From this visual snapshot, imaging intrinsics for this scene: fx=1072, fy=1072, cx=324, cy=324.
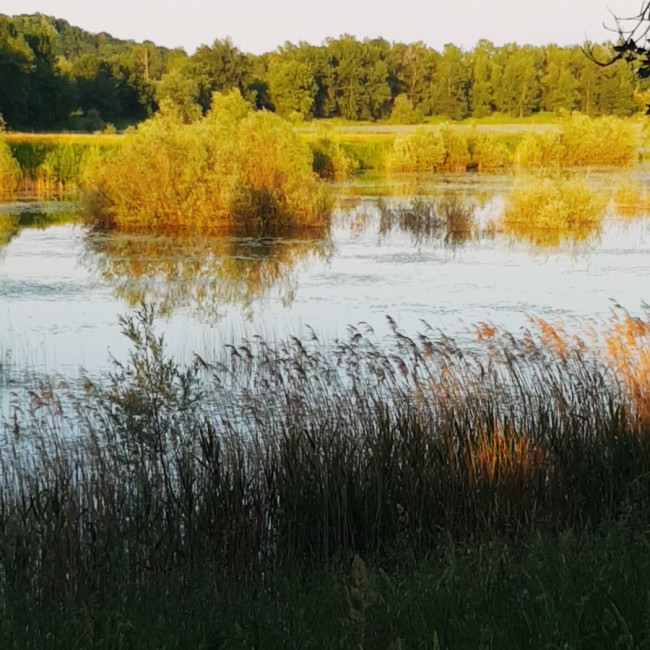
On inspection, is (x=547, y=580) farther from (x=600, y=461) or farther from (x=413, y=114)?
(x=413, y=114)

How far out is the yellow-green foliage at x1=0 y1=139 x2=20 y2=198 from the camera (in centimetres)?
2816

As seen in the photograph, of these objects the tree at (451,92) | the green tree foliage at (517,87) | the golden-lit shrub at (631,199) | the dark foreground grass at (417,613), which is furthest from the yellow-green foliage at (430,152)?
the dark foreground grass at (417,613)

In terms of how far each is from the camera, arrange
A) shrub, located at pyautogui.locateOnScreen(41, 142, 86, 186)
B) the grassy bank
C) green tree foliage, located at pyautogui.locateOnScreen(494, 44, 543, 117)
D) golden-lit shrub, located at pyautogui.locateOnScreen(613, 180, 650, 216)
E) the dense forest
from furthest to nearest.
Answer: green tree foliage, located at pyautogui.locateOnScreen(494, 44, 543, 117), the dense forest, the grassy bank, shrub, located at pyautogui.locateOnScreen(41, 142, 86, 186), golden-lit shrub, located at pyautogui.locateOnScreen(613, 180, 650, 216)

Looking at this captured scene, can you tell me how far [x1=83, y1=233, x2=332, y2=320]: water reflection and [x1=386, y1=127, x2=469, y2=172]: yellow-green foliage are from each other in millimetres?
21313

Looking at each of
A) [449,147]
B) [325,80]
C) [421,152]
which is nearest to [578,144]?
[449,147]

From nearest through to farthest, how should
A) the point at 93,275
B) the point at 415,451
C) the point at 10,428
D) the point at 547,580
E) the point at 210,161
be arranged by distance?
the point at 547,580
the point at 415,451
the point at 10,428
the point at 93,275
the point at 210,161

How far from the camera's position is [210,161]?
20016 millimetres

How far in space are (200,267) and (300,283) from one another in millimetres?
1848

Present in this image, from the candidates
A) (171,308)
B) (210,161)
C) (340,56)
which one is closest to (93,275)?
(171,308)

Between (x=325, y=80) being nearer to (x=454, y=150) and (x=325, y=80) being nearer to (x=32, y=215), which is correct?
(x=454, y=150)

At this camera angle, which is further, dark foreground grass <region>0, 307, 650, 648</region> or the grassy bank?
the grassy bank

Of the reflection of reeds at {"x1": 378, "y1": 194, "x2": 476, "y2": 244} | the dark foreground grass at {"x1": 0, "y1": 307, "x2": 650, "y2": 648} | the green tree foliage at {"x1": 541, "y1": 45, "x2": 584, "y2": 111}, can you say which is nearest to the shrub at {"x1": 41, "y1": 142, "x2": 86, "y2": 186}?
the reflection of reeds at {"x1": 378, "y1": 194, "x2": 476, "y2": 244}

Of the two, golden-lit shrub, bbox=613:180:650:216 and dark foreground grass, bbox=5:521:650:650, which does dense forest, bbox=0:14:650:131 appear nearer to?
golden-lit shrub, bbox=613:180:650:216

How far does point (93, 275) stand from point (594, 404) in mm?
10090
